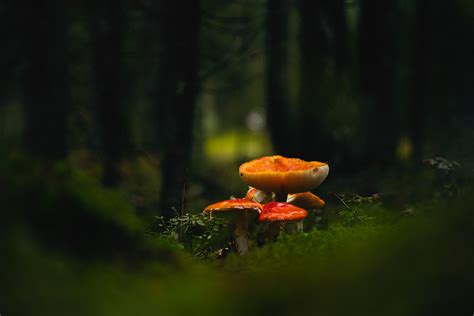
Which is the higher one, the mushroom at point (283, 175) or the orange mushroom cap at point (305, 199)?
the mushroom at point (283, 175)

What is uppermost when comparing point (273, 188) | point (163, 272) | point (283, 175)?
point (163, 272)

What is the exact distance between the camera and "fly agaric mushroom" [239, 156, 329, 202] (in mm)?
4531

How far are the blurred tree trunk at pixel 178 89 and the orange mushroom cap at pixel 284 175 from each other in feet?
9.70

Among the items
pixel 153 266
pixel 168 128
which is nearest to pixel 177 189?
pixel 168 128

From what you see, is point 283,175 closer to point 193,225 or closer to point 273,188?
point 273,188

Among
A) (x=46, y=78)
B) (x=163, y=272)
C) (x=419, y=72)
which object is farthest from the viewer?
(x=419, y=72)

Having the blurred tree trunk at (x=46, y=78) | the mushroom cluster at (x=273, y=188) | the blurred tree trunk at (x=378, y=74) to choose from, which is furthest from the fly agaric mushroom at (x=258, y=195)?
the blurred tree trunk at (x=378, y=74)

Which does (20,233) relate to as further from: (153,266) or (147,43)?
(147,43)

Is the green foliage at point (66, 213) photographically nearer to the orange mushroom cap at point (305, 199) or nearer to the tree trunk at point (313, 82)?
the orange mushroom cap at point (305, 199)

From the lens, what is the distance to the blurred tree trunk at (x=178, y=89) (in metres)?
7.79

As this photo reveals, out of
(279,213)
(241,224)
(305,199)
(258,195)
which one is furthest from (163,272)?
(305,199)

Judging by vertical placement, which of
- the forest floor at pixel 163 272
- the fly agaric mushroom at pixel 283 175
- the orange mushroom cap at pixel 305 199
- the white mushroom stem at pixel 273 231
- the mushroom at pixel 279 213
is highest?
the forest floor at pixel 163 272

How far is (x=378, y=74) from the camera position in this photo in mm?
11578

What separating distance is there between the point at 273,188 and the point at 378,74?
7662 millimetres
